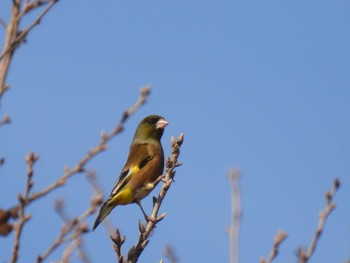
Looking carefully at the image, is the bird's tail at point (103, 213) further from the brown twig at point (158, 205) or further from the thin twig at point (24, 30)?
the thin twig at point (24, 30)

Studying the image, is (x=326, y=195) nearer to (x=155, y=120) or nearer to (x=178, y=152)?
(x=178, y=152)

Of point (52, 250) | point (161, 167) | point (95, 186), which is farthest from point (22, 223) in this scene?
point (161, 167)

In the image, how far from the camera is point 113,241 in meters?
4.95

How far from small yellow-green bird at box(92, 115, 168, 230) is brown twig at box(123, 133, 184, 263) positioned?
1.40 metres

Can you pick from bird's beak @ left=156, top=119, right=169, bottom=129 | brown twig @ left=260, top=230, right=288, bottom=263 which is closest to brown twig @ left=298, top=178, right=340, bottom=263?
brown twig @ left=260, top=230, right=288, bottom=263

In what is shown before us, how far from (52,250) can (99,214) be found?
13.1 ft

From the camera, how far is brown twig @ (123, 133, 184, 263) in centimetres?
489

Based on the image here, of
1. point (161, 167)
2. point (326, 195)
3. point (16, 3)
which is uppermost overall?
point (161, 167)

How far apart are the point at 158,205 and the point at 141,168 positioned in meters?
2.97

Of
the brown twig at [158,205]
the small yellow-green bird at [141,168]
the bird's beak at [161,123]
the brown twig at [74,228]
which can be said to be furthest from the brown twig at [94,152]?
the bird's beak at [161,123]

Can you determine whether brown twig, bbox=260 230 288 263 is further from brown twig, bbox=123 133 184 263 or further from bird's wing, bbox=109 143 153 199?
bird's wing, bbox=109 143 153 199

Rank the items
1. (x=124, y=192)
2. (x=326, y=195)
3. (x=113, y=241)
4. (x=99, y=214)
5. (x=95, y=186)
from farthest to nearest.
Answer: (x=124, y=192) → (x=99, y=214) → (x=95, y=186) → (x=113, y=241) → (x=326, y=195)

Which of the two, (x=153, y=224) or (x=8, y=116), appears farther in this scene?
(x=153, y=224)

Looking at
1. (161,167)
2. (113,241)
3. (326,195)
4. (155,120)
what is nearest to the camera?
(326,195)
